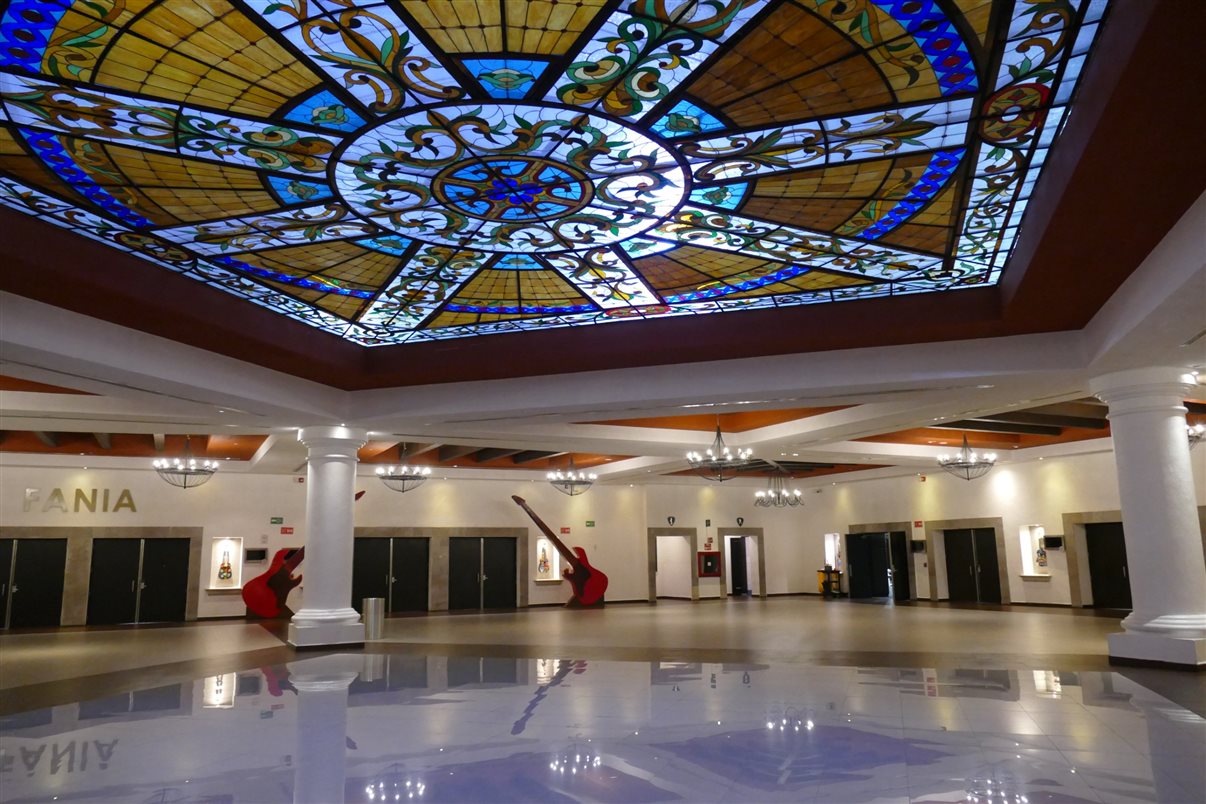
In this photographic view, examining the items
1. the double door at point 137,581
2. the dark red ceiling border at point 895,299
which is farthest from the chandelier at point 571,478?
the dark red ceiling border at point 895,299

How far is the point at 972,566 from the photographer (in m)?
20.5

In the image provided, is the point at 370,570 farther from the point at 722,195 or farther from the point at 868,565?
the point at 722,195

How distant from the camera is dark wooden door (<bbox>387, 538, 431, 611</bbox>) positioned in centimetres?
2016

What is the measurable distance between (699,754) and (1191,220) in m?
4.82

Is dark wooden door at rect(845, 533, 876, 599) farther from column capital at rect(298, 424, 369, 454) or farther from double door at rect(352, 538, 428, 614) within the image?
column capital at rect(298, 424, 369, 454)

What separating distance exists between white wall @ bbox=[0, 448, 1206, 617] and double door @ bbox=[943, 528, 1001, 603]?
1.44 ft

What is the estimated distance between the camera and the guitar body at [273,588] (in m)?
18.0

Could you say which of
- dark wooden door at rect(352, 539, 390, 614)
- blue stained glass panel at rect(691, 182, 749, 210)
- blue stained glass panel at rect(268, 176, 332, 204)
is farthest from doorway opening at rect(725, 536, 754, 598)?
blue stained glass panel at rect(268, 176, 332, 204)

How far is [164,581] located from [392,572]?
16.2 ft

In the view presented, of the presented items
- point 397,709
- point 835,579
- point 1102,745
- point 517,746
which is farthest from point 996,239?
point 835,579

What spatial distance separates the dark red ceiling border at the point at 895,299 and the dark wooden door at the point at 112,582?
10186mm

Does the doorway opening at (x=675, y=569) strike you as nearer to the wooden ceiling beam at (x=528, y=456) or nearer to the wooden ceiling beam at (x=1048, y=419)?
the wooden ceiling beam at (x=528, y=456)

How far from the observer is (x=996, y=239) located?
6.95 m

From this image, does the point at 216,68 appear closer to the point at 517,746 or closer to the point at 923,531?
the point at 517,746
